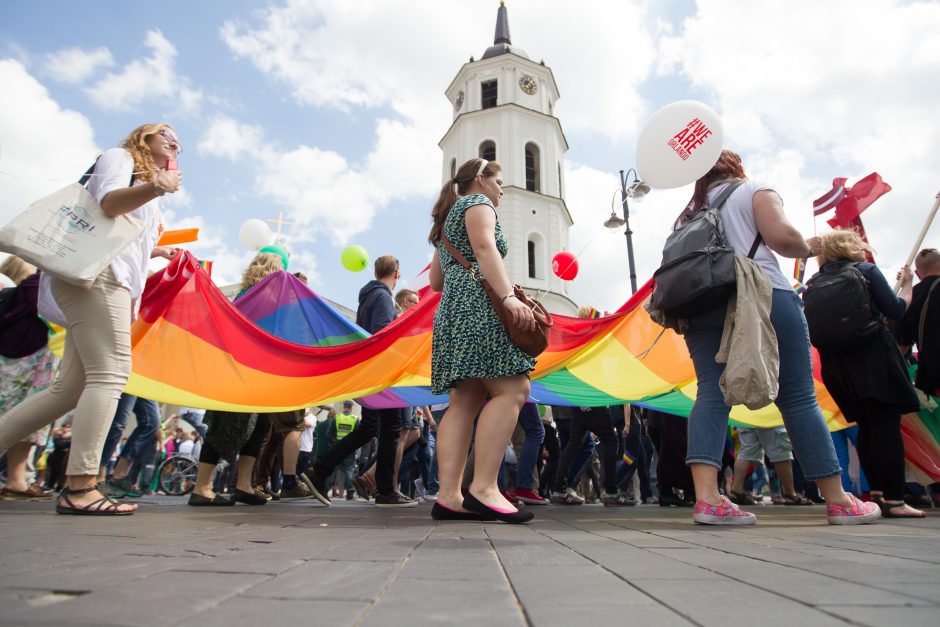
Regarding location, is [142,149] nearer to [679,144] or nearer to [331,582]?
[331,582]

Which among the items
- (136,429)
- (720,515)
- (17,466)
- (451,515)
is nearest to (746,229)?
(720,515)

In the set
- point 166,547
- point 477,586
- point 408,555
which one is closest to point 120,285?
point 166,547

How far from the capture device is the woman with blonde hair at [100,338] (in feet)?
9.93

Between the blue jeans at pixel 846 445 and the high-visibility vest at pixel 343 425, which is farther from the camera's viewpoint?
the high-visibility vest at pixel 343 425

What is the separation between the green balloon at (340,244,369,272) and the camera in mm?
9422

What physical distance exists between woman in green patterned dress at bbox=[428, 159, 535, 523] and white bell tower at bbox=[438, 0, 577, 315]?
28299 mm

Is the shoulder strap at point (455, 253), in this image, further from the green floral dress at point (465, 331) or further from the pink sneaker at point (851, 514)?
the pink sneaker at point (851, 514)

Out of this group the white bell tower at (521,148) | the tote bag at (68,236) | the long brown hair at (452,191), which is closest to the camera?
the tote bag at (68,236)

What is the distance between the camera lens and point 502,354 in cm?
308

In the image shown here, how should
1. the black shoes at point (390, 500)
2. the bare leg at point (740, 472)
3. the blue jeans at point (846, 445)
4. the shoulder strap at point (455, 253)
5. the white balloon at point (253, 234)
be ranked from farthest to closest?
the white balloon at point (253, 234) → the bare leg at point (740, 472) → the blue jeans at point (846, 445) → the black shoes at point (390, 500) → the shoulder strap at point (455, 253)

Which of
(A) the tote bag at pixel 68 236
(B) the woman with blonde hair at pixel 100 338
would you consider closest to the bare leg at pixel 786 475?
(B) the woman with blonde hair at pixel 100 338

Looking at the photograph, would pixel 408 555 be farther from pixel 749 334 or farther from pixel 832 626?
pixel 749 334

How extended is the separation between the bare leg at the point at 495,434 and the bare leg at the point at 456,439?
0.40ft

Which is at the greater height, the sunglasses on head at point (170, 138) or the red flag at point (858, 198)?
the red flag at point (858, 198)
